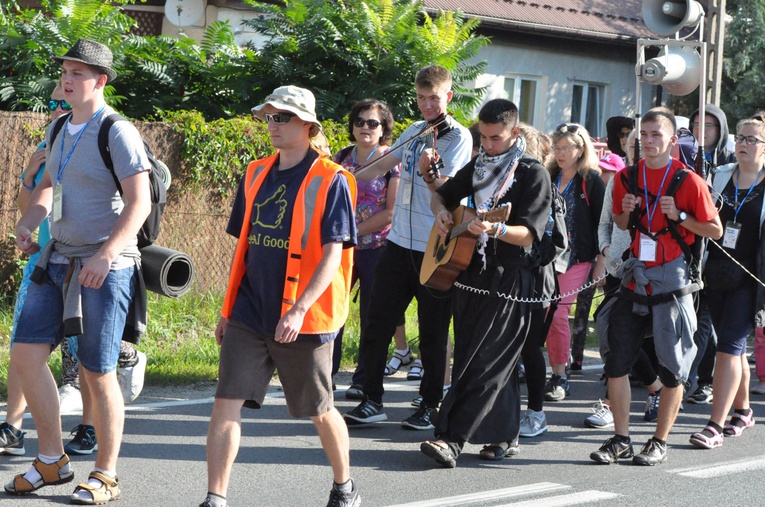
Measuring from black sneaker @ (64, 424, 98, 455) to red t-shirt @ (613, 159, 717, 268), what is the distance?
3179 mm

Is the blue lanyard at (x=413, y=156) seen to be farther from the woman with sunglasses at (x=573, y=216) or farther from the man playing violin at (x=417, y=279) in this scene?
the woman with sunglasses at (x=573, y=216)

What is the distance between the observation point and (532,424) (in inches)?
272

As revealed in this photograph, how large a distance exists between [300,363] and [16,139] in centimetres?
595

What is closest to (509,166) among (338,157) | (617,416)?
(617,416)

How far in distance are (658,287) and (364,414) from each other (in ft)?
6.44

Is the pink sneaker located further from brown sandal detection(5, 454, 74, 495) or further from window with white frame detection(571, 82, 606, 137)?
window with white frame detection(571, 82, 606, 137)

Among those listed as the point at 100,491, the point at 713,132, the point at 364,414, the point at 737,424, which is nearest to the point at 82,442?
the point at 100,491

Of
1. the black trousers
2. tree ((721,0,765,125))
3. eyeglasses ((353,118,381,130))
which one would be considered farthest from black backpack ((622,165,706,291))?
tree ((721,0,765,125))

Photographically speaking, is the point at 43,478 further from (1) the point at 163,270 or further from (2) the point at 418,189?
(2) the point at 418,189

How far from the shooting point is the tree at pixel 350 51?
12875 mm

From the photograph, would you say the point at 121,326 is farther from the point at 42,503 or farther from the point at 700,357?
the point at 700,357

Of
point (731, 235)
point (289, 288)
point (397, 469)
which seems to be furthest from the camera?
point (731, 235)

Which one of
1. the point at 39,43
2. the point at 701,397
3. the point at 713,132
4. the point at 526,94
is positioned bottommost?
the point at 701,397

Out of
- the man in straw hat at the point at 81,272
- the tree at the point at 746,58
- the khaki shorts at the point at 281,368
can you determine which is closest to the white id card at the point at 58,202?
the man in straw hat at the point at 81,272
